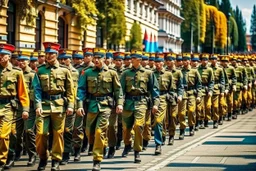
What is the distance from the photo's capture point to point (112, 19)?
1693 inches

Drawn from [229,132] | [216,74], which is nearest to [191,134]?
[229,132]

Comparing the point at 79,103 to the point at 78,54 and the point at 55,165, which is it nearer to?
the point at 55,165

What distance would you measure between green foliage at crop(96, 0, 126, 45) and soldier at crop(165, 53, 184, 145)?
23796mm

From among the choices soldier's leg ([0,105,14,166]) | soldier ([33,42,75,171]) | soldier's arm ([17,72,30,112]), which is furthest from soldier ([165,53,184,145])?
Result: soldier's leg ([0,105,14,166])

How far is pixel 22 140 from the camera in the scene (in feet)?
47.0

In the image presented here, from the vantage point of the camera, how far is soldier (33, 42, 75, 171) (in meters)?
12.3

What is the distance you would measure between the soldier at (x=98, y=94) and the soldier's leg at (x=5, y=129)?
1349mm

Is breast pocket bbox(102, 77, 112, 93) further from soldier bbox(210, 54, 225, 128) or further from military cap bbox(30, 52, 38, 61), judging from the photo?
soldier bbox(210, 54, 225, 128)

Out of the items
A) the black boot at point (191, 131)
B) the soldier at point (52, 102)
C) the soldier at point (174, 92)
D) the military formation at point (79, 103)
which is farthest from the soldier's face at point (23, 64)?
the black boot at point (191, 131)

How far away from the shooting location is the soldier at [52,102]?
1228 cm

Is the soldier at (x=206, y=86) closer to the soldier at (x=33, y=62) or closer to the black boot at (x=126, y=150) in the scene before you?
the black boot at (x=126, y=150)

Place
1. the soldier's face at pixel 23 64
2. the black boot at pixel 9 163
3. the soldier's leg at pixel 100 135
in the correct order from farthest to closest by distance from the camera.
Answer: the soldier's face at pixel 23 64
the black boot at pixel 9 163
the soldier's leg at pixel 100 135

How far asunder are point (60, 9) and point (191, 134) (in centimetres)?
1811

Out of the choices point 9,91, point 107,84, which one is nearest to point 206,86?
point 107,84
